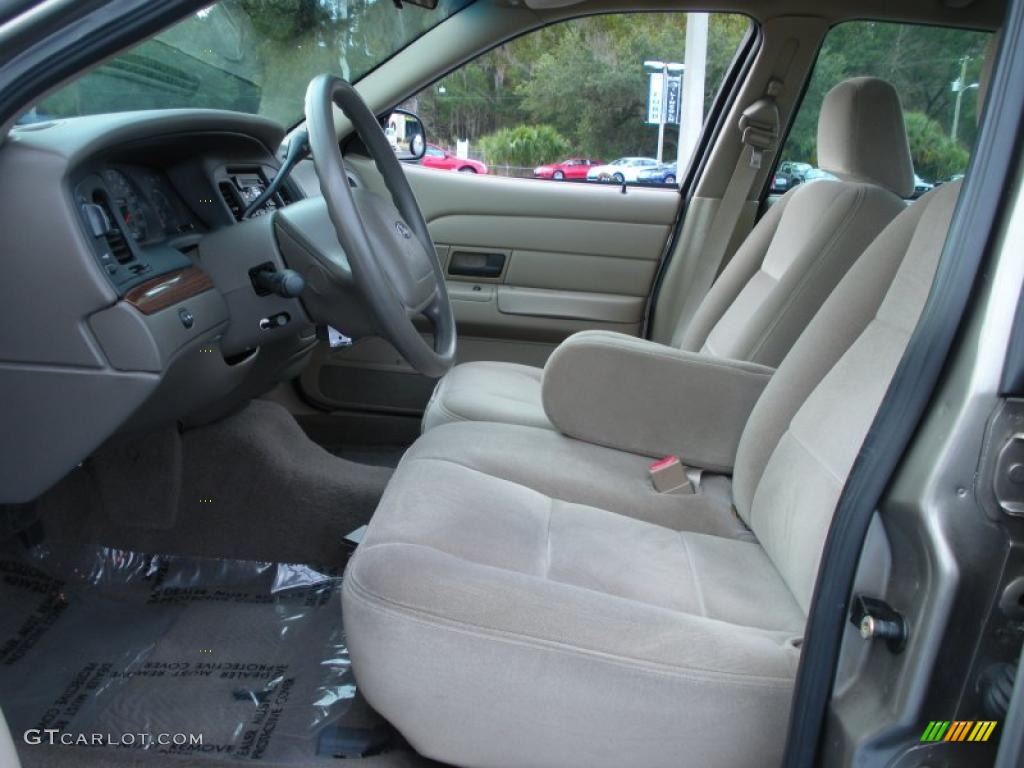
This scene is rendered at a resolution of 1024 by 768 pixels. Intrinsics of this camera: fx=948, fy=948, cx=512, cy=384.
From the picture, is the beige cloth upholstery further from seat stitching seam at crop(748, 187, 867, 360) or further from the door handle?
the door handle

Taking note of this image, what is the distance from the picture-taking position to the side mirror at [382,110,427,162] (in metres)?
2.81

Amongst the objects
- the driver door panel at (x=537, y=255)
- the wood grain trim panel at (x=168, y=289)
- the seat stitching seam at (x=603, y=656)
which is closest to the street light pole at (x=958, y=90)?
the driver door panel at (x=537, y=255)

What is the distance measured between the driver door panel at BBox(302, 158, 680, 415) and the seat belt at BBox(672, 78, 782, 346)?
0.50 ft

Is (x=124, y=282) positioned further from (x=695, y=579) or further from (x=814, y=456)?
(x=814, y=456)

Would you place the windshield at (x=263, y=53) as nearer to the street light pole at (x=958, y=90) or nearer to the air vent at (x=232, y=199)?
the air vent at (x=232, y=199)

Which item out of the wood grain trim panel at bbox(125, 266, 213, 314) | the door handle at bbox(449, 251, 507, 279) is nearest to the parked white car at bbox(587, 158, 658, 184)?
the door handle at bbox(449, 251, 507, 279)

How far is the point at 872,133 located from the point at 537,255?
1263 millimetres

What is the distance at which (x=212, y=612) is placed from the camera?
6.04 feet

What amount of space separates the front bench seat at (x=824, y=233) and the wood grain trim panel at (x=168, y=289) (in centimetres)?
60

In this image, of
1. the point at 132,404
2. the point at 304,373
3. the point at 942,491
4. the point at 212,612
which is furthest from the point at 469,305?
the point at 942,491

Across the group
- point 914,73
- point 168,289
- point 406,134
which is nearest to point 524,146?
point 406,134

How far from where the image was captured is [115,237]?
1534mm

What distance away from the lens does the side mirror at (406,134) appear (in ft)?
9.21

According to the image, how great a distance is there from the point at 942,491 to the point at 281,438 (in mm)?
1574
